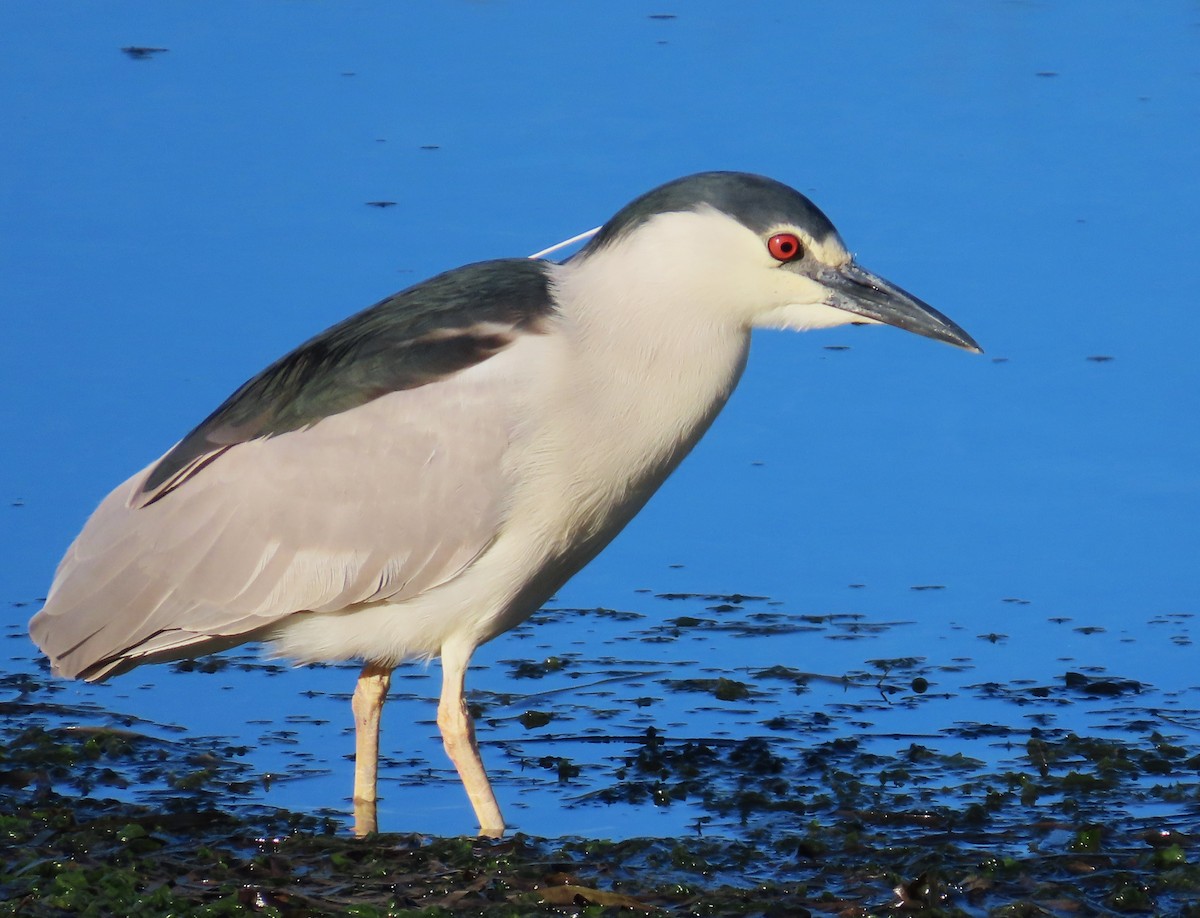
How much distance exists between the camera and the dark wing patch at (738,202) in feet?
18.2

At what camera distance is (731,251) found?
5.55 metres

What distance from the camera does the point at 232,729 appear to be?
21.6 ft

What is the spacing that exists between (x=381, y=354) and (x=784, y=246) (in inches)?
46.7

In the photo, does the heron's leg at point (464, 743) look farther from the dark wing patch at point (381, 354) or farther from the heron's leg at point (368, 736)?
the dark wing patch at point (381, 354)

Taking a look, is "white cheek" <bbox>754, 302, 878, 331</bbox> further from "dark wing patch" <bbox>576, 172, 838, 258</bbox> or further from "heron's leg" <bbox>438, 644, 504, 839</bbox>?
"heron's leg" <bbox>438, 644, 504, 839</bbox>

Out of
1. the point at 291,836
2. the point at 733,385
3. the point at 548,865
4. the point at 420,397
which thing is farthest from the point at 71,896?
the point at 733,385

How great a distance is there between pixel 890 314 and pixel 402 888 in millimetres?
2114

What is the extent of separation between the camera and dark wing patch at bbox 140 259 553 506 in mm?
5617

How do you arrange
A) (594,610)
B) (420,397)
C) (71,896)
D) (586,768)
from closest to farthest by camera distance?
(71,896)
(420,397)
(586,768)
(594,610)

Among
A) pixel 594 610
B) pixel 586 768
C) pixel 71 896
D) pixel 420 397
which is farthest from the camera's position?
pixel 594 610

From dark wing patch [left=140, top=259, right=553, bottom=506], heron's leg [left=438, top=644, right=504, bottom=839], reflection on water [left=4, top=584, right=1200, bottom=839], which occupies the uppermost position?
dark wing patch [left=140, top=259, right=553, bottom=506]

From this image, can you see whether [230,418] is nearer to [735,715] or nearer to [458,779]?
[458,779]

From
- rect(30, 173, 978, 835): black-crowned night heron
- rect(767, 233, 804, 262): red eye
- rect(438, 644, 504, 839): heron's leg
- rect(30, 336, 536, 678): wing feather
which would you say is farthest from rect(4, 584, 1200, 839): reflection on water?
rect(767, 233, 804, 262): red eye

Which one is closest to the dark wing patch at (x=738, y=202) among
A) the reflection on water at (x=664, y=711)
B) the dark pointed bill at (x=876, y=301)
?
the dark pointed bill at (x=876, y=301)
